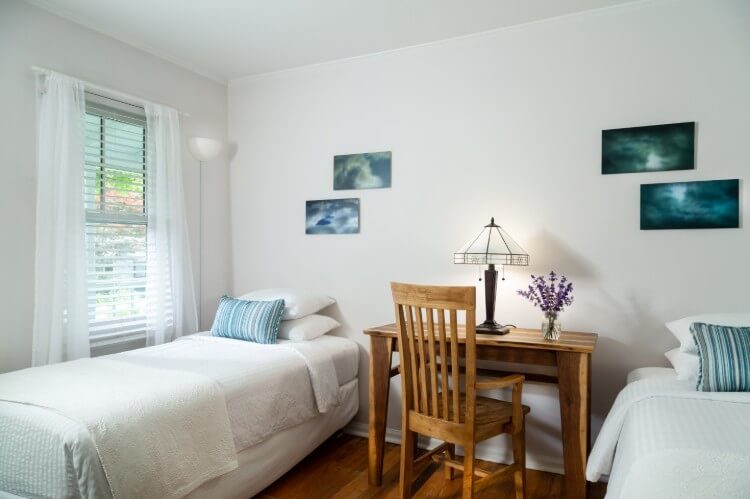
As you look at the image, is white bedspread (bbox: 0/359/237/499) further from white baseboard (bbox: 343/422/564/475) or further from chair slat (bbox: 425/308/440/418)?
white baseboard (bbox: 343/422/564/475)

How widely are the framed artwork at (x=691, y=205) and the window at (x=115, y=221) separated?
3.03 meters

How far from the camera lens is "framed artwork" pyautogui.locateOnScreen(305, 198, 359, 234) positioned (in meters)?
3.39

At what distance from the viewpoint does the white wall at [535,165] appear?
8.29 feet

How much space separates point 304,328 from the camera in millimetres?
3121

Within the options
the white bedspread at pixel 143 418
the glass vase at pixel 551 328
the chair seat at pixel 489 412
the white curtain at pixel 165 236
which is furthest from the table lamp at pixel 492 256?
the white curtain at pixel 165 236

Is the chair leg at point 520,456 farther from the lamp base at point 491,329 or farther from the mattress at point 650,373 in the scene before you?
the mattress at point 650,373

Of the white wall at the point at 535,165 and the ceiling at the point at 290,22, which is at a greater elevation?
the ceiling at the point at 290,22

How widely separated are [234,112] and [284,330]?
1855 millimetres

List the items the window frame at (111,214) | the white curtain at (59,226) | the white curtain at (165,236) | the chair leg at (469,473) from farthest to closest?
the white curtain at (165,236)
the window frame at (111,214)
the white curtain at (59,226)
the chair leg at (469,473)

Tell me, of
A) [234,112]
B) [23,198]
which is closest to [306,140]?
[234,112]

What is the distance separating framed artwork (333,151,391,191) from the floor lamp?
2.87 ft

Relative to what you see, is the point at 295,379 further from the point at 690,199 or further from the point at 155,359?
the point at 690,199

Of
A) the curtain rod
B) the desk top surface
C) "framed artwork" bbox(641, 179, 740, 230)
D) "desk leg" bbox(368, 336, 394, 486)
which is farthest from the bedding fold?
the curtain rod

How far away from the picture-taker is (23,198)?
2576 millimetres
